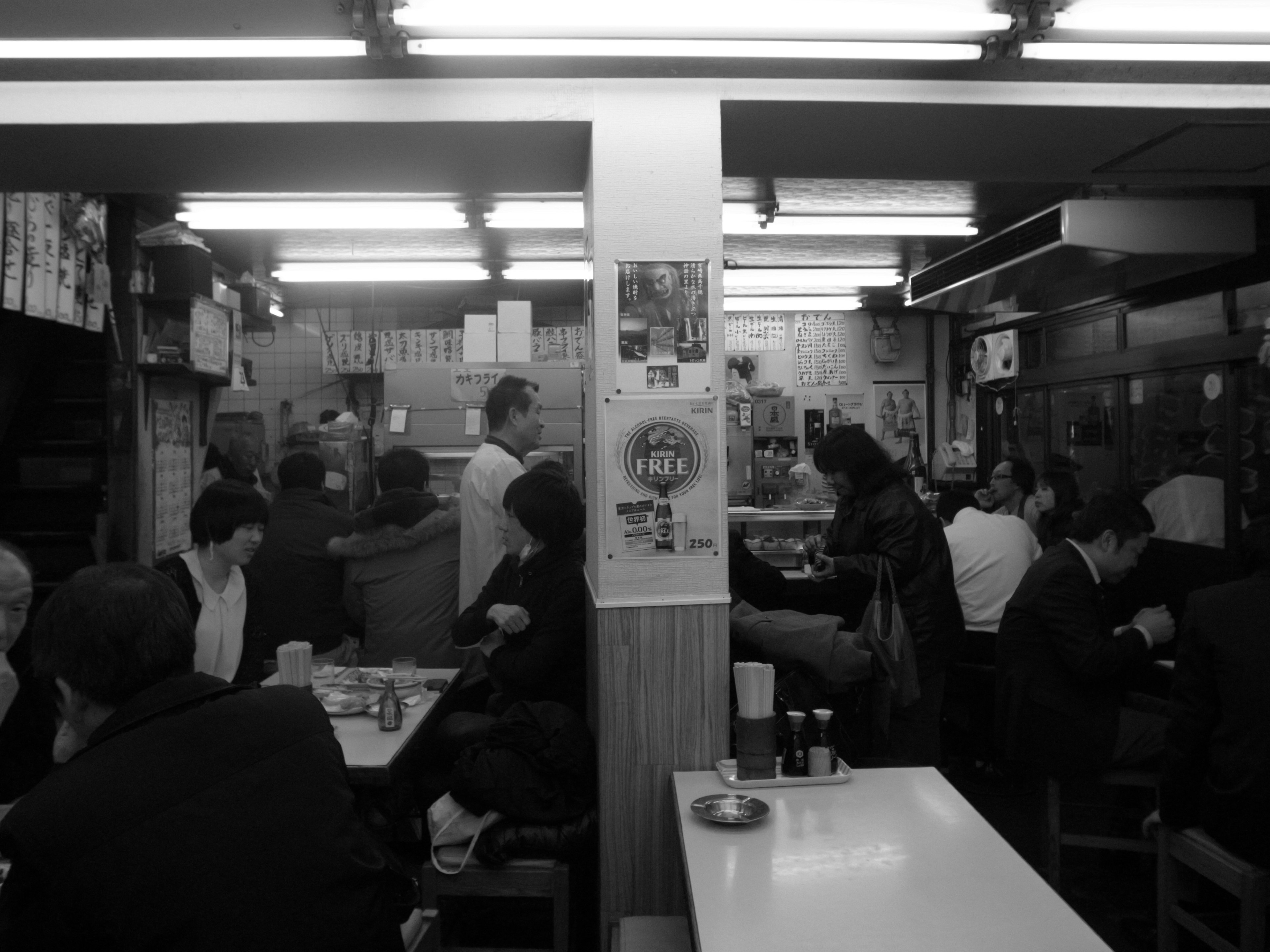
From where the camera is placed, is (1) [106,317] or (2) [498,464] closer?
(2) [498,464]

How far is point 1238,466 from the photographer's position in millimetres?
4824

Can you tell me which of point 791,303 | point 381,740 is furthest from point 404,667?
point 791,303

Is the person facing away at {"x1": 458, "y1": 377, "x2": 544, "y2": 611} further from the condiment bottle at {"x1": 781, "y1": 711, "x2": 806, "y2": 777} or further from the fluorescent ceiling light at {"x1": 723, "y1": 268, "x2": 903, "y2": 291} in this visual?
the fluorescent ceiling light at {"x1": 723, "y1": 268, "x2": 903, "y2": 291}

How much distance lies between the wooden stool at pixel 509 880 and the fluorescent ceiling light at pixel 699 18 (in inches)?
89.0

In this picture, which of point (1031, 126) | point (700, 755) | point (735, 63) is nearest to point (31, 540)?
point (700, 755)

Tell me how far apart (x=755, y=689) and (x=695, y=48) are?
1.69m

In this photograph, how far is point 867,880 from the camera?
6.50ft

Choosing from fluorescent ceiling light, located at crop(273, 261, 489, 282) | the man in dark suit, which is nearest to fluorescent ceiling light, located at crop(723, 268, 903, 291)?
fluorescent ceiling light, located at crop(273, 261, 489, 282)

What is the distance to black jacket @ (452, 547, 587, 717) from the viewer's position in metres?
3.30

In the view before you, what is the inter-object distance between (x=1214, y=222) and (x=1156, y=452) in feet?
5.58

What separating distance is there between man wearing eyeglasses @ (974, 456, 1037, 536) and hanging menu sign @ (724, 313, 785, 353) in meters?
3.83

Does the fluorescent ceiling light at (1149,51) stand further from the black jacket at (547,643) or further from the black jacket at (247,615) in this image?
the black jacket at (247,615)

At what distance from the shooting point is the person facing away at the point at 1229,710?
8.91ft

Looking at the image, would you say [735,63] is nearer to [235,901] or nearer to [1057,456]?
[235,901]
